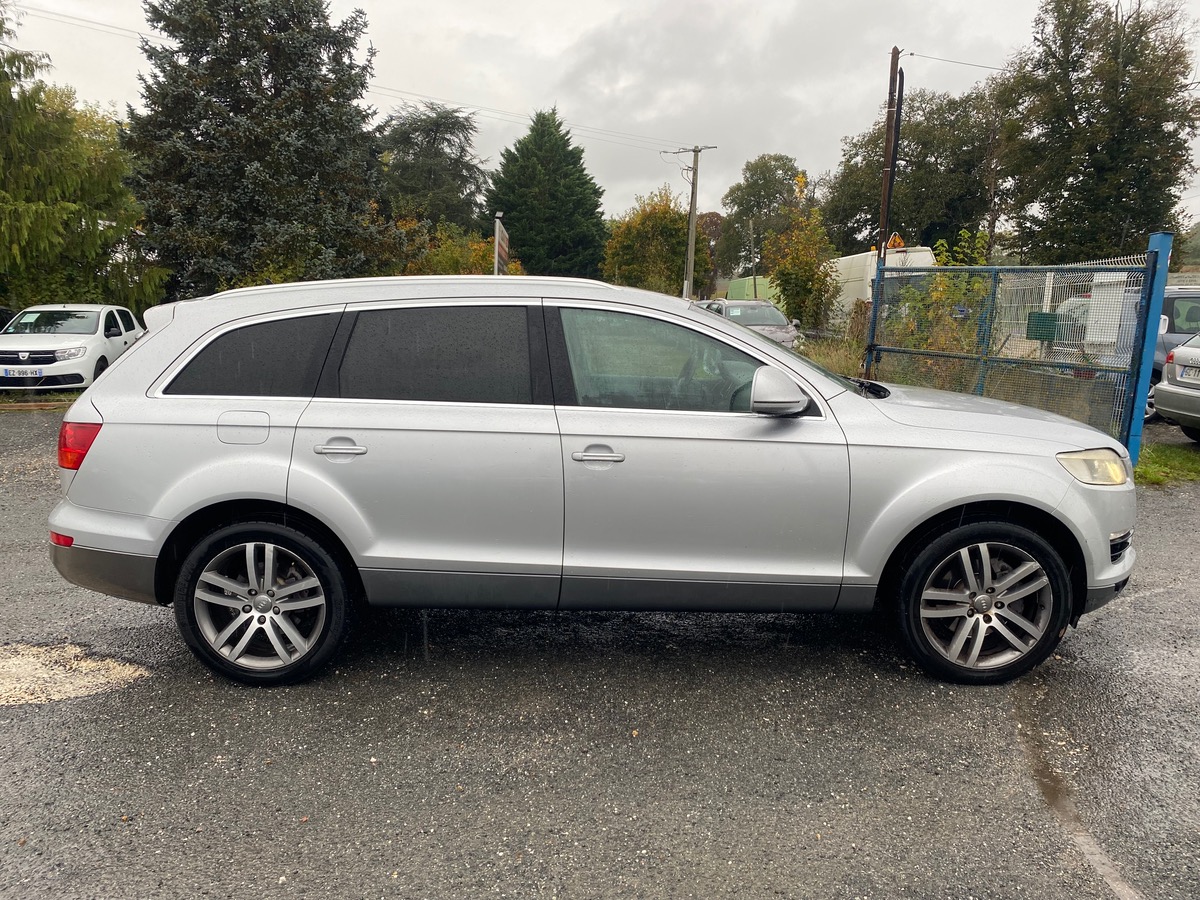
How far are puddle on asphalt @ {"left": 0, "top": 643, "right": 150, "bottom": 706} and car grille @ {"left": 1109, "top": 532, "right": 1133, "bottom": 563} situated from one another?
14.3 feet

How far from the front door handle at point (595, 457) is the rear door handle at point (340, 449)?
0.90 m

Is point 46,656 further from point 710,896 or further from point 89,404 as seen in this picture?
point 710,896

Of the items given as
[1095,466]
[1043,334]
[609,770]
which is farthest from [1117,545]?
[1043,334]

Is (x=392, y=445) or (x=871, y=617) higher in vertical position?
(x=392, y=445)

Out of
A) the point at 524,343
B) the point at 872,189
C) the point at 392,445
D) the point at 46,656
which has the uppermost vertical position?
the point at 872,189

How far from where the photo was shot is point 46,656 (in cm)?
412

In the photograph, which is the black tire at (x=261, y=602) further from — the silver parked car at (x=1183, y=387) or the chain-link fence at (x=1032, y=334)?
the silver parked car at (x=1183, y=387)

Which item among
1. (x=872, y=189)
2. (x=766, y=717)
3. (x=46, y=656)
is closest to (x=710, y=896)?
(x=766, y=717)

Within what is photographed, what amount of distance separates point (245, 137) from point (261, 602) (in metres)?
19.3

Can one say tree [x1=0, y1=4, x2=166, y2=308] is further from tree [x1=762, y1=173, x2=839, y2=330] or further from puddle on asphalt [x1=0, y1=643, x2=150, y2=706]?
tree [x1=762, y1=173, x2=839, y2=330]

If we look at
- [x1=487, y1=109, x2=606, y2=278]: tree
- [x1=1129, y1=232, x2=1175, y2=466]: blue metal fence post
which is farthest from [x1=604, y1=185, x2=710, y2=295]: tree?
[x1=1129, y1=232, x2=1175, y2=466]: blue metal fence post

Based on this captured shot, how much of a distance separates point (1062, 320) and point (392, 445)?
7161mm

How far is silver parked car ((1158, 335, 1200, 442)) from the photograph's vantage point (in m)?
9.55

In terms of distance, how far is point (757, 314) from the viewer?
72.8ft
